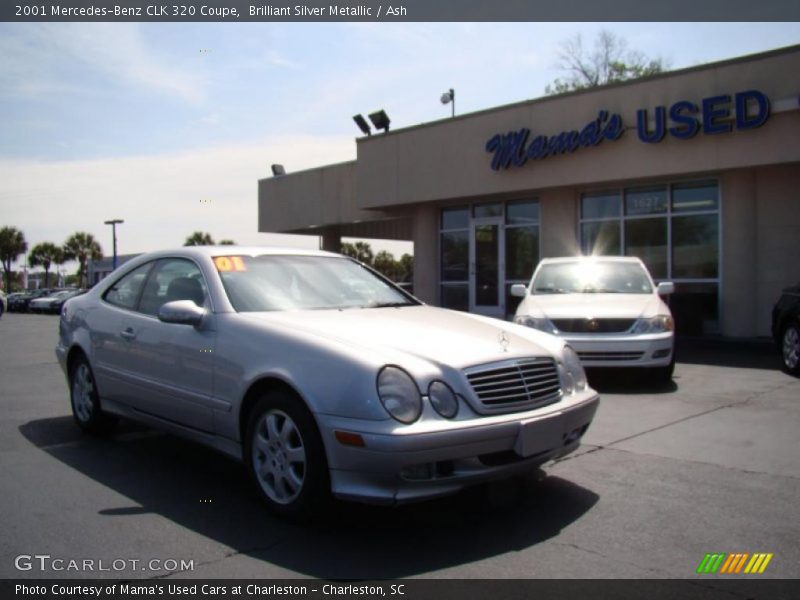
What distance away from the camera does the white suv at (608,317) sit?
26.3 ft

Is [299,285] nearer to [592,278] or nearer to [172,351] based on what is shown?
[172,351]

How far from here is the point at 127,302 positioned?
213 inches

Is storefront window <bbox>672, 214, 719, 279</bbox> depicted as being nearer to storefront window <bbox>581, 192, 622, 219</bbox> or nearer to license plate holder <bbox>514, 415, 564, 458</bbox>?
storefront window <bbox>581, 192, 622, 219</bbox>

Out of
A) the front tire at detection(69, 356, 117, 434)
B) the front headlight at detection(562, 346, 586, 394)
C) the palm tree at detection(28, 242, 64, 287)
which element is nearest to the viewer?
the front headlight at detection(562, 346, 586, 394)

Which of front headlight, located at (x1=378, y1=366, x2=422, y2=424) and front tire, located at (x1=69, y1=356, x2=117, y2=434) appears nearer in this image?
front headlight, located at (x1=378, y1=366, x2=422, y2=424)

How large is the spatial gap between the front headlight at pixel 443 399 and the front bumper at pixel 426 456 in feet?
0.21

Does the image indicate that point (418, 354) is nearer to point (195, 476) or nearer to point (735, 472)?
point (195, 476)

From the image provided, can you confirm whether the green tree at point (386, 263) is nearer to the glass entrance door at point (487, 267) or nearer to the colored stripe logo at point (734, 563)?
the glass entrance door at point (487, 267)

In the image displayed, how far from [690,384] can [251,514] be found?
19.9 feet

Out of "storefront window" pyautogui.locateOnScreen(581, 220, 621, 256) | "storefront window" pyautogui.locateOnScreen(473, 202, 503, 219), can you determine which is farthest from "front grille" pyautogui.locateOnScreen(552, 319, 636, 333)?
"storefront window" pyautogui.locateOnScreen(473, 202, 503, 219)

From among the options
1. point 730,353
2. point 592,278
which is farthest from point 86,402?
point 730,353

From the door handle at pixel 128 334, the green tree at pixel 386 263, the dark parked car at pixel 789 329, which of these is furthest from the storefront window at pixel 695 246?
the green tree at pixel 386 263

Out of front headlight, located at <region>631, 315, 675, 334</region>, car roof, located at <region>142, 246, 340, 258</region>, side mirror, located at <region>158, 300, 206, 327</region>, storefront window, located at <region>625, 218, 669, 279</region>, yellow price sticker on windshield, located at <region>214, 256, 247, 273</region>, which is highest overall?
storefront window, located at <region>625, 218, 669, 279</region>

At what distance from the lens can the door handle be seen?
5031 mm
